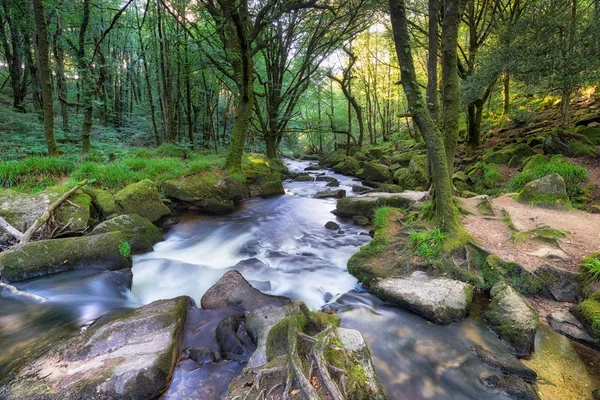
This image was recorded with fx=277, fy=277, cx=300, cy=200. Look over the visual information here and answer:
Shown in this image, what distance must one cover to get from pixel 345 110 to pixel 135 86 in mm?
23045

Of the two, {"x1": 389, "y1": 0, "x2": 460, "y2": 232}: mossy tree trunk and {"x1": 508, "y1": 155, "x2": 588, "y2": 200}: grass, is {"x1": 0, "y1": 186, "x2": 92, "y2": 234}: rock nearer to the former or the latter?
{"x1": 389, "y1": 0, "x2": 460, "y2": 232}: mossy tree trunk

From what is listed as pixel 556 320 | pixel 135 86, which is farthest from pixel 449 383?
pixel 135 86

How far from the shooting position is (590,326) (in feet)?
11.8

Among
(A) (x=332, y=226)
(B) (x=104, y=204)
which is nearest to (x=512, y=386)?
(A) (x=332, y=226)

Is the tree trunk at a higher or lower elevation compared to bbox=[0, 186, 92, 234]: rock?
higher

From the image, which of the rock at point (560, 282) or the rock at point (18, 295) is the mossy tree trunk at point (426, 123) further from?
the rock at point (18, 295)

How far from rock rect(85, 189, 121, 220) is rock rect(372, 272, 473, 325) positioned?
6.65 metres

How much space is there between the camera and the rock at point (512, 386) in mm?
2910

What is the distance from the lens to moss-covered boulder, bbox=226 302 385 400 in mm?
2357

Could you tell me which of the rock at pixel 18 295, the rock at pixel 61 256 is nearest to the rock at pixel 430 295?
the rock at pixel 61 256

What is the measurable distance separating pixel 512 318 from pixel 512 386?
3.42ft

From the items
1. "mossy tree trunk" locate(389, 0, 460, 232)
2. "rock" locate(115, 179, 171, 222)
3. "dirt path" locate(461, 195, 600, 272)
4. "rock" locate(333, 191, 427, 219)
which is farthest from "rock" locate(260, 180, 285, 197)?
"mossy tree trunk" locate(389, 0, 460, 232)

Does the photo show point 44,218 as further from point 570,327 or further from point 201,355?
point 570,327

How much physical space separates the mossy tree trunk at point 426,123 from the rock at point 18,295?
7.34m
